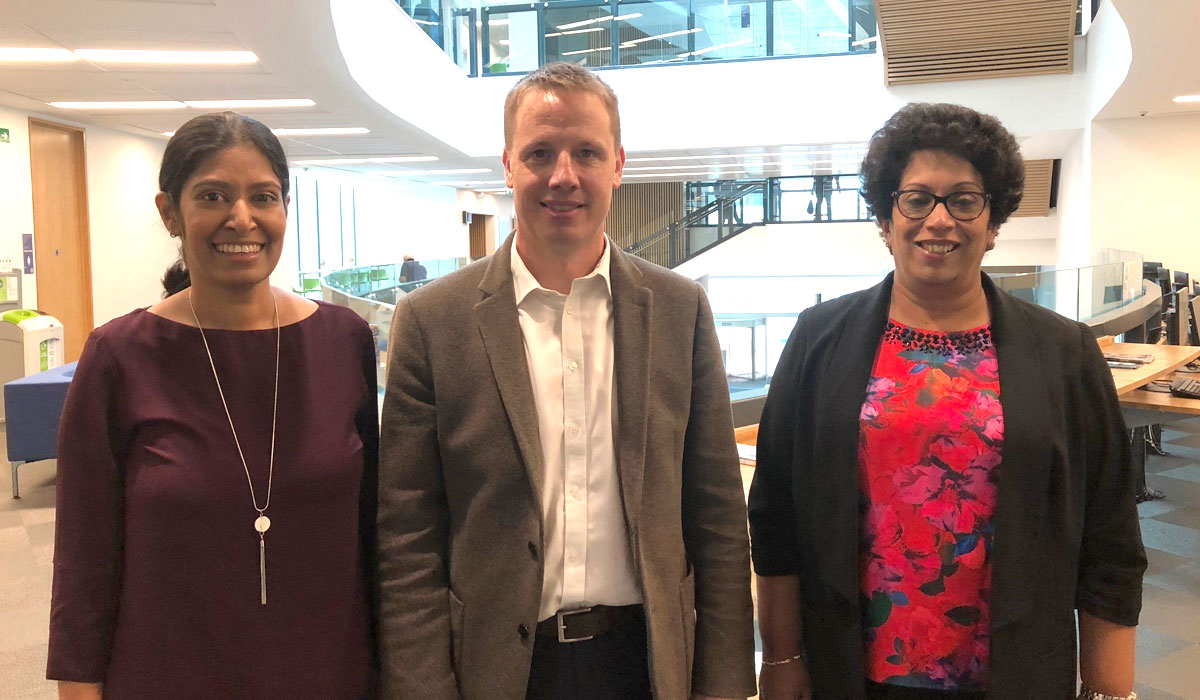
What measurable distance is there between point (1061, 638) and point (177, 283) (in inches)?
78.6

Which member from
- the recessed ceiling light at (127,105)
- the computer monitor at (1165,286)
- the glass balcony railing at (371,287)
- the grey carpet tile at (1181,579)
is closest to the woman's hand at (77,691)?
the glass balcony railing at (371,287)

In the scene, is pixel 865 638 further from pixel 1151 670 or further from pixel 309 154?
pixel 309 154

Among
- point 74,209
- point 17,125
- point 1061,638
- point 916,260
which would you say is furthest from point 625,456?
point 74,209

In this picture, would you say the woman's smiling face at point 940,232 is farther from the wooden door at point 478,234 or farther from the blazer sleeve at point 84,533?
the wooden door at point 478,234

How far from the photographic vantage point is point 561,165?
5.09 ft

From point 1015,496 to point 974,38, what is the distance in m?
11.9

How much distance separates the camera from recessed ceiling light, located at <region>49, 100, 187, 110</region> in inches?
386

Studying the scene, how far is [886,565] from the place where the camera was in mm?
1719

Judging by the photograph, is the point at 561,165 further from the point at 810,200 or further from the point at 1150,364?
the point at 810,200

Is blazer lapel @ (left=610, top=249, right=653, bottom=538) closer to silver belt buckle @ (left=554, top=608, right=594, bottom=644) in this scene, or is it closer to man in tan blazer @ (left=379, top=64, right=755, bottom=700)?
man in tan blazer @ (left=379, top=64, right=755, bottom=700)

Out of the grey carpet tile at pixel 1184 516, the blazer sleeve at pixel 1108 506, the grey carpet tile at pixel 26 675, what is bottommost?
the grey carpet tile at pixel 1184 516

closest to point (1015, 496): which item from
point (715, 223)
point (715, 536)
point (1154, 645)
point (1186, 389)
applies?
point (715, 536)

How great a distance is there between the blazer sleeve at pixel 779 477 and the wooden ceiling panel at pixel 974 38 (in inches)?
415

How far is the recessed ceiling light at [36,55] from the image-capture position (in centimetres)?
718
